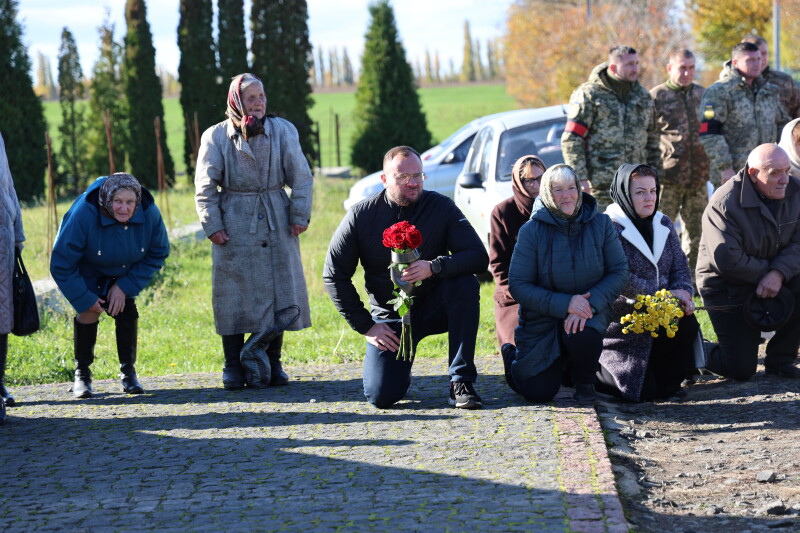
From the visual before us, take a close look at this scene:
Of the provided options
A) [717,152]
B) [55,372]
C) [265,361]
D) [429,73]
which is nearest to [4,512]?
[265,361]

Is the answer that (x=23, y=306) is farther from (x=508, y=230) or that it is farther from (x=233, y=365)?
(x=508, y=230)

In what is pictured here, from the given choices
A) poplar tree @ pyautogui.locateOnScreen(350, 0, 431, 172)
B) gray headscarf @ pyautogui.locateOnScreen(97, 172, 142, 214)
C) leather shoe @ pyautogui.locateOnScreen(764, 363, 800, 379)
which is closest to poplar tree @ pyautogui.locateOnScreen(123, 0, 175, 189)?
poplar tree @ pyautogui.locateOnScreen(350, 0, 431, 172)

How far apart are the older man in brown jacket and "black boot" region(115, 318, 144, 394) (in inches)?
161

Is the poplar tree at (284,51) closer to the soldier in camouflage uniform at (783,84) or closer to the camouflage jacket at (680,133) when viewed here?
the camouflage jacket at (680,133)

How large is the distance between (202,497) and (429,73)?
158441mm

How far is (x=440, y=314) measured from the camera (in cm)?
723

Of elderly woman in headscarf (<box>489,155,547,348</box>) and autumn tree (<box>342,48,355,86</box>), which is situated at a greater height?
autumn tree (<box>342,48,355,86</box>)

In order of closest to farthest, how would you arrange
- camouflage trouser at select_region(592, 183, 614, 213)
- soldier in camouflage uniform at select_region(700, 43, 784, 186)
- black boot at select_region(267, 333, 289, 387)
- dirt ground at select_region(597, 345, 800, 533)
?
dirt ground at select_region(597, 345, 800, 533) < black boot at select_region(267, 333, 289, 387) < camouflage trouser at select_region(592, 183, 614, 213) < soldier in camouflage uniform at select_region(700, 43, 784, 186)

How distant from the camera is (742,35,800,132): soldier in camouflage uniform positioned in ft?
33.0

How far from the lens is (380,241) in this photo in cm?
716

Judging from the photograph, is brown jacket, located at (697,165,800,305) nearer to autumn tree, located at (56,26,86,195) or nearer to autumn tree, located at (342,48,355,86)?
autumn tree, located at (56,26,86,195)

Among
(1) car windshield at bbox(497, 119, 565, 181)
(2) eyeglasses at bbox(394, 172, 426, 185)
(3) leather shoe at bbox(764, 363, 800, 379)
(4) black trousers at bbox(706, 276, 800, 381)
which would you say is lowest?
(3) leather shoe at bbox(764, 363, 800, 379)

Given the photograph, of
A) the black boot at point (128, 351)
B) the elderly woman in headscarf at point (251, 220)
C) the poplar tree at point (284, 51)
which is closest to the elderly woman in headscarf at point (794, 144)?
the elderly woman in headscarf at point (251, 220)

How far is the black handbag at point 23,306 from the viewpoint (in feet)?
23.9
